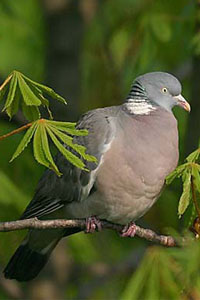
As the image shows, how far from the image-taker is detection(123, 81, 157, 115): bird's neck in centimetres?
434

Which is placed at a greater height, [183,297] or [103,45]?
[103,45]

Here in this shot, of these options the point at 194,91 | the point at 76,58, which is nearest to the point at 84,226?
the point at 194,91

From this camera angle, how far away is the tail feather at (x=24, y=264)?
15.8ft

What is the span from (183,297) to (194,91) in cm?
166

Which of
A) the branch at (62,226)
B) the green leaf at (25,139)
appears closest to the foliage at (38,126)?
the green leaf at (25,139)

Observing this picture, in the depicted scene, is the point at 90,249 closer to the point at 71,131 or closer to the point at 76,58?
the point at 76,58

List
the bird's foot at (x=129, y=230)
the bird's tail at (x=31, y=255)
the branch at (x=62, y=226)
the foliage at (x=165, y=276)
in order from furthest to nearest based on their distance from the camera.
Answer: the bird's tail at (x=31, y=255)
the bird's foot at (x=129, y=230)
the foliage at (x=165, y=276)
the branch at (x=62, y=226)

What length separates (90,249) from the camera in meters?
6.16

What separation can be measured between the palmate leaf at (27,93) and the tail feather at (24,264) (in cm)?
164

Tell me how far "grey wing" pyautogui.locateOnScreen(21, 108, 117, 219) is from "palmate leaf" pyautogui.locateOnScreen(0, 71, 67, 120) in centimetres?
88

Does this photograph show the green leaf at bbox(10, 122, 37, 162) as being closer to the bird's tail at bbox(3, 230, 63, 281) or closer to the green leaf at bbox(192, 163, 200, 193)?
the green leaf at bbox(192, 163, 200, 193)

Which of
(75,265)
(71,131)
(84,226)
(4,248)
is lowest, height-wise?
(75,265)

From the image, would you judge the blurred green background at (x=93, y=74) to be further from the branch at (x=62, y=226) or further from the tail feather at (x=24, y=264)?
the branch at (x=62, y=226)

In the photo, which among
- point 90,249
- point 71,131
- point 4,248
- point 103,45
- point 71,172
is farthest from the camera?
point 103,45
